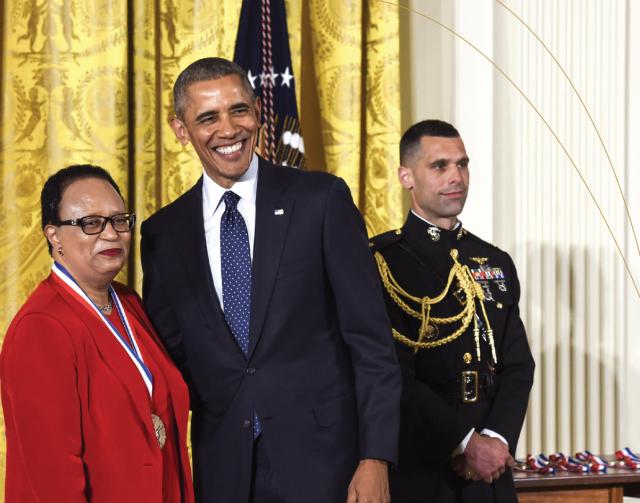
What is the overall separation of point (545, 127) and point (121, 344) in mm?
2548

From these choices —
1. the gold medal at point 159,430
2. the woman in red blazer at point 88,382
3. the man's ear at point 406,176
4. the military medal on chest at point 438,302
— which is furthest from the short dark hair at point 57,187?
the man's ear at point 406,176

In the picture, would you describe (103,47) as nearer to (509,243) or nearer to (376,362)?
(509,243)

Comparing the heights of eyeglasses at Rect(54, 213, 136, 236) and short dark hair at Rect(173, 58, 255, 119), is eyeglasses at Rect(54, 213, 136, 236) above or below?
below

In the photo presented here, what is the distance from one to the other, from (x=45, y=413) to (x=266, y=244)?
0.59 meters

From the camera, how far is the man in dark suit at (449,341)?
2830mm

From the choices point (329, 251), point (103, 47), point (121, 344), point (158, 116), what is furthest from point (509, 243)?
point (121, 344)

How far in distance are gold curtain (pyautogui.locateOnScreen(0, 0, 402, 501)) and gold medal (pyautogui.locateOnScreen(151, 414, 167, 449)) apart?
1.72m

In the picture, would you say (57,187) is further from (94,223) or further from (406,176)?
(406,176)

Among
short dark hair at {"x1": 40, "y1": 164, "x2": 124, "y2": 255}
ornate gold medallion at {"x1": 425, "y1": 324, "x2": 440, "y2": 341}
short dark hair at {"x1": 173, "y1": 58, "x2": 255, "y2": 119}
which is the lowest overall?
ornate gold medallion at {"x1": 425, "y1": 324, "x2": 440, "y2": 341}

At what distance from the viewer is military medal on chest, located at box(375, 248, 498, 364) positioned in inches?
116

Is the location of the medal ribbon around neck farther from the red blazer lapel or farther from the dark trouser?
the dark trouser

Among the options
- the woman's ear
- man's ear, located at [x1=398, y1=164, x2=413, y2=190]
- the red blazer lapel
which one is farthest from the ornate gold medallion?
the woman's ear

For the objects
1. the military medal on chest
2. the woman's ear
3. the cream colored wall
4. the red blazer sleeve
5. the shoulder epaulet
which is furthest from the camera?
the cream colored wall

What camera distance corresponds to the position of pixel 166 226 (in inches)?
97.0
